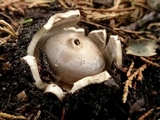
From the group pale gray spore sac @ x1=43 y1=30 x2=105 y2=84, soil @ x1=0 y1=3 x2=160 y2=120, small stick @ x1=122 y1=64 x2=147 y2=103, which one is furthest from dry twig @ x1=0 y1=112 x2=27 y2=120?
small stick @ x1=122 y1=64 x2=147 y2=103

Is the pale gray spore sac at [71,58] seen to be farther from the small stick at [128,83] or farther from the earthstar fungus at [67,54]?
the small stick at [128,83]

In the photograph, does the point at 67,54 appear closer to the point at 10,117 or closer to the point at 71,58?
the point at 71,58

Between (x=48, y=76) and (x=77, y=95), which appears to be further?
(x=48, y=76)

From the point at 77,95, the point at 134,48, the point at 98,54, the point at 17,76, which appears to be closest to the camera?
the point at 77,95

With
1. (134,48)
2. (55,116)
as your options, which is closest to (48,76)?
(55,116)

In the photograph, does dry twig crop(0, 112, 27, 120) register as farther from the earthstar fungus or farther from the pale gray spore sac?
the pale gray spore sac

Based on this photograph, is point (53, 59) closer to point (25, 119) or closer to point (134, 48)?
point (25, 119)
